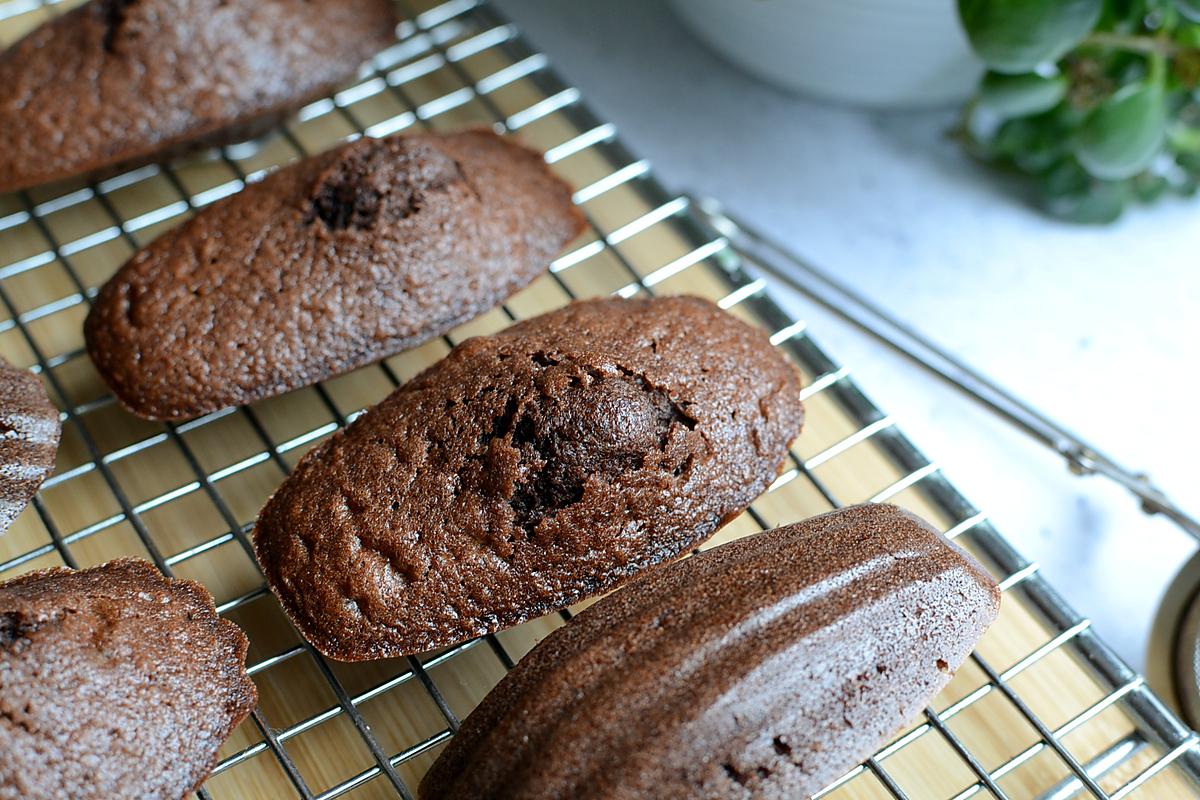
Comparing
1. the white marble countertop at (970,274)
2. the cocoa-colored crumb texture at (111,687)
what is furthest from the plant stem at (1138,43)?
the cocoa-colored crumb texture at (111,687)

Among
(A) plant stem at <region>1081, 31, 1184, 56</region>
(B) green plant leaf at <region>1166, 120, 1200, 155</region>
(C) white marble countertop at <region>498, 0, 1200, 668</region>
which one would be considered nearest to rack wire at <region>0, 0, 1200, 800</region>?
(C) white marble countertop at <region>498, 0, 1200, 668</region>

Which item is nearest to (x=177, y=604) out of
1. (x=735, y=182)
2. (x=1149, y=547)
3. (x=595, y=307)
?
(x=595, y=307)

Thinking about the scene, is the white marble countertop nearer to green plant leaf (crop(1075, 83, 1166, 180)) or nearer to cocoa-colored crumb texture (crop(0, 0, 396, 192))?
green plant leaf (crop(1075, 83, 1166, 180))

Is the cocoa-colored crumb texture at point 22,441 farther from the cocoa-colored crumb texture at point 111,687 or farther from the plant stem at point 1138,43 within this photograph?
the plant stem at point 1138,43

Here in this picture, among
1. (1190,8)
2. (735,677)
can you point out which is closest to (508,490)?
(735,677)

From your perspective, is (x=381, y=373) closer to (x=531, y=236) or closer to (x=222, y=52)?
(x=531, y=236)

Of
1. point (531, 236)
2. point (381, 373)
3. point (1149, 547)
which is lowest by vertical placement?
→ point (1149, 547)
